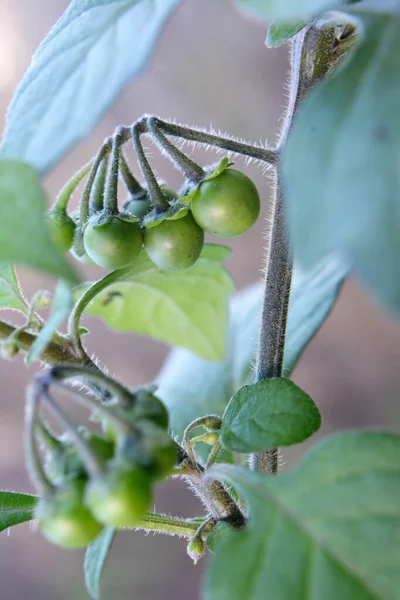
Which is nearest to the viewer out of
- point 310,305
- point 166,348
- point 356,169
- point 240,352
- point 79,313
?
point 356,169

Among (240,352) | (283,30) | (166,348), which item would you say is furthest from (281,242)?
(166,348)

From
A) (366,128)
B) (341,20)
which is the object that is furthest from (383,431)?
(341,20)

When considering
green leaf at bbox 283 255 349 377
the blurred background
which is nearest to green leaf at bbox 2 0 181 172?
green leaf at bbox 283 255 349 377

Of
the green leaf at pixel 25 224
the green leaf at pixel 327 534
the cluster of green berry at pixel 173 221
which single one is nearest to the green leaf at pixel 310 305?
the cluster of green berry at pixel 173 221

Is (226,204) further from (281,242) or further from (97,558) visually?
(97,558)

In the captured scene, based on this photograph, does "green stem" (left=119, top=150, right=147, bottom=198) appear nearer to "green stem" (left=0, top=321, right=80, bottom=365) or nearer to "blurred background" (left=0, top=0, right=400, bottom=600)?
"green stem" (left=0, top=321, right=80, bottom=365)

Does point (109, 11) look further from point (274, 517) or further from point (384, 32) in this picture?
point (274, 517)
